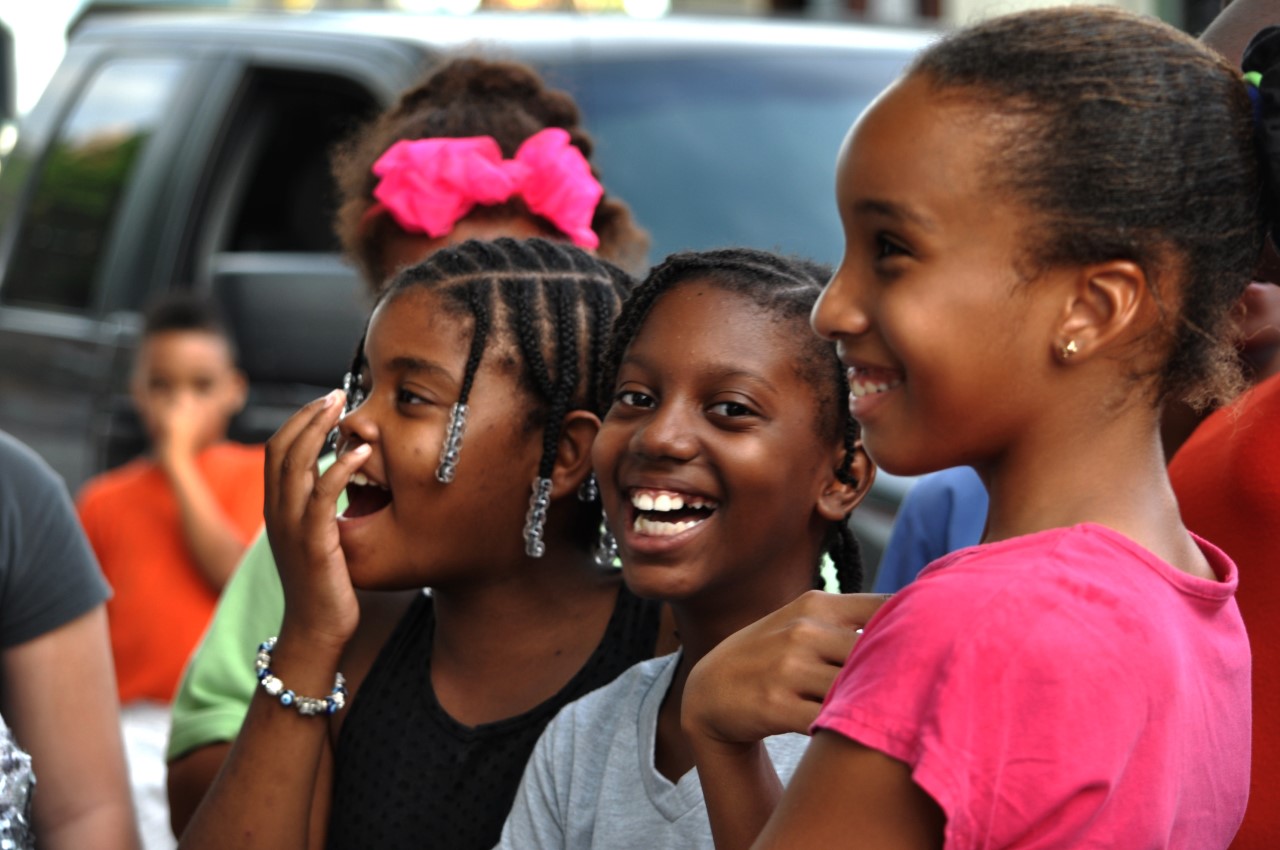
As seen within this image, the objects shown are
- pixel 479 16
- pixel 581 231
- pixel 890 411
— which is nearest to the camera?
pixel 890 411

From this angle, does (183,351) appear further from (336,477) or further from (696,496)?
(696,496)

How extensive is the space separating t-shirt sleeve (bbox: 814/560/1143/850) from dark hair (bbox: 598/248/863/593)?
0.80m

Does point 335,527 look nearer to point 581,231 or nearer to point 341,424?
point 341,424

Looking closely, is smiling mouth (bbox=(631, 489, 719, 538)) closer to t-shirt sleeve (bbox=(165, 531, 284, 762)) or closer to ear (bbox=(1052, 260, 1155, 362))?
ear (bbox=(1052, 260, 1155, 362))

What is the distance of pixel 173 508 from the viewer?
190 inches

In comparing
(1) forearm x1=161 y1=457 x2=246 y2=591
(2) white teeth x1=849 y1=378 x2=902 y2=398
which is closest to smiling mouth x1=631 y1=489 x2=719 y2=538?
(2) white teeth x1=849 y1=378 x2=902 y2=398

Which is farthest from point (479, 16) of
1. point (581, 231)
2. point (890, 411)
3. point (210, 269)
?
point (890, 411)

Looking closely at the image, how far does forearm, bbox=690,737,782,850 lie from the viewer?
1.76 meters

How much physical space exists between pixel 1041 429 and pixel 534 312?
108 centimetres

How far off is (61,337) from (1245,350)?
430cm

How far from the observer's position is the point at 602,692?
7.42 feet

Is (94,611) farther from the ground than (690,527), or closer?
closer

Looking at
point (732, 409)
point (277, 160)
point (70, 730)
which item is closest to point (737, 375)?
point (732, 409)

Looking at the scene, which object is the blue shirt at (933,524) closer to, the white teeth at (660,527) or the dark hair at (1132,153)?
A: the white teeth at (660,527)
